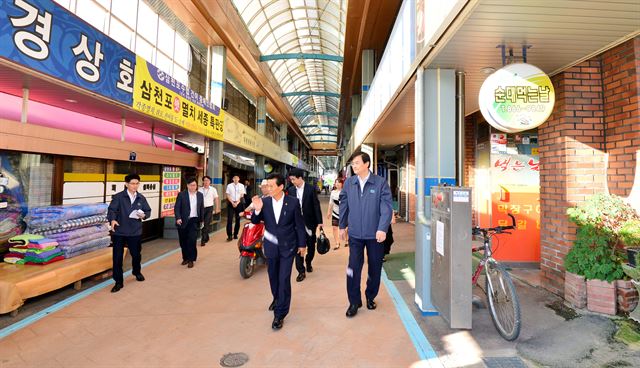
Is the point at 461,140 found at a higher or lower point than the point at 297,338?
higher

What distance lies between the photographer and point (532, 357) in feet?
8.11

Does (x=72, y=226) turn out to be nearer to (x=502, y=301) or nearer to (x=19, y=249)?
(x=19, y=249)

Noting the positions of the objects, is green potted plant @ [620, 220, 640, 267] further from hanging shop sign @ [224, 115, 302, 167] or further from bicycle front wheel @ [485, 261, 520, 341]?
hanging shop sign @ [224, 115, 302, 167]

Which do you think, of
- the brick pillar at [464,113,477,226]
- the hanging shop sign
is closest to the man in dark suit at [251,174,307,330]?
the brick pillar at [464,113,477,226]

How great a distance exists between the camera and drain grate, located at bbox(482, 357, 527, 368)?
7.77ft

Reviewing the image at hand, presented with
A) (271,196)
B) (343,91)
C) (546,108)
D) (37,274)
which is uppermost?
(343,91)

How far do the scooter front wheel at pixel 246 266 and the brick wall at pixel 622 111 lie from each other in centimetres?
486

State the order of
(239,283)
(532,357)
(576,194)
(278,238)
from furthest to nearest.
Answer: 1. (239,283)
2. (576,194)
3. (278,238)
4. (532,357)

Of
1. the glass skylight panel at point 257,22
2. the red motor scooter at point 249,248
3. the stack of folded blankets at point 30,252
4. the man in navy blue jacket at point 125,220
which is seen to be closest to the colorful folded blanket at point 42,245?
the stack of folded blankets at point 30,252

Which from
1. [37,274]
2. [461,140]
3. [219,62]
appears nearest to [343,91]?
[219,62]

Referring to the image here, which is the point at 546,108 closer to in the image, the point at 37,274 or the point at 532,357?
the point at 532,357

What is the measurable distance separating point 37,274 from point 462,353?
15.4 ft

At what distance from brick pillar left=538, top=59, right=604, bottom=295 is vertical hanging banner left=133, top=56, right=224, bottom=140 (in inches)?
271

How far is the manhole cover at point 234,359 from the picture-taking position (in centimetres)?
242
